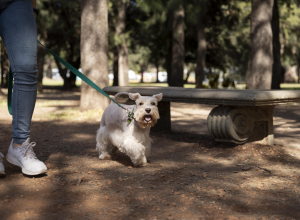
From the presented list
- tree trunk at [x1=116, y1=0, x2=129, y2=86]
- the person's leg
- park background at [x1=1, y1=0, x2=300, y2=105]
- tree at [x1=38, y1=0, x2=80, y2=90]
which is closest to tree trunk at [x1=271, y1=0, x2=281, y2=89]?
park background at [x1=1, y1=0, x2=300, y2=105]

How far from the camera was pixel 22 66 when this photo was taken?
3.48 m

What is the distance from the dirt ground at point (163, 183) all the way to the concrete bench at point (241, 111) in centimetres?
22

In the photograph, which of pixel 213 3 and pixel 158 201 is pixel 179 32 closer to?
pixel 213 3

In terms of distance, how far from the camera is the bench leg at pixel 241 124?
501 centimetres

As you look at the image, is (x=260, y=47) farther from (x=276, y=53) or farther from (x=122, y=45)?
(x=122, y=45)

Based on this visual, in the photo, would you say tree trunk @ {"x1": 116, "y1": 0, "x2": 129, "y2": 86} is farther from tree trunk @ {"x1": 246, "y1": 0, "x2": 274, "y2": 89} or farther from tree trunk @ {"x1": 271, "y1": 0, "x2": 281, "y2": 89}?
tree trunk @ {"x1": 246, "y1": 0, "x2": 274, "y2": 89}

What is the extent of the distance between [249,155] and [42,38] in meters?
17.2

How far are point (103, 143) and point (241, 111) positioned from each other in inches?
75.6

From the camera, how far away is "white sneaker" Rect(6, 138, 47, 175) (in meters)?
3.53

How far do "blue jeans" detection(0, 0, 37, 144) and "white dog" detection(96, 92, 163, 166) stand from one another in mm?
1084

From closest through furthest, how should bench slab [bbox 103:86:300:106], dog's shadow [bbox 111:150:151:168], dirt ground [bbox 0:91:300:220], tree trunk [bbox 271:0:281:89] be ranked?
dirt ground [bbox 0:91:300:220] → dog's shadow [bbox 111:150:151:168] → bench slab [bbox 103:86:300:106] → tree trunk [bbox 271:0:281:89]

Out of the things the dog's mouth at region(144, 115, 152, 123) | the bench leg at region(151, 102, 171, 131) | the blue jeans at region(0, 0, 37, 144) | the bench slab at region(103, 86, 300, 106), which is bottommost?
the bench leg at region(151, 102, 171, 131)

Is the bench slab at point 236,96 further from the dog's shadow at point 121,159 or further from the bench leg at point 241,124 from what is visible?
the dog's shadow at point 121,159

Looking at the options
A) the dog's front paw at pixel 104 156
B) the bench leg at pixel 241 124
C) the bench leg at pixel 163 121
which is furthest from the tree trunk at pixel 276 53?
the dog's front paw at pixel 104 156
